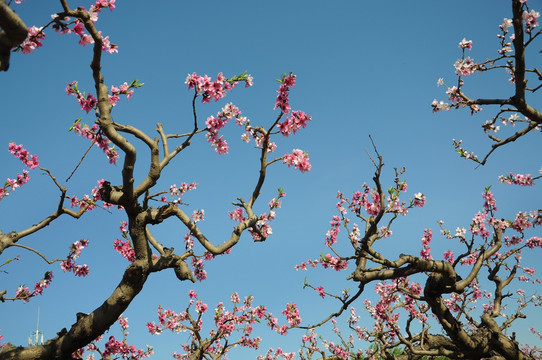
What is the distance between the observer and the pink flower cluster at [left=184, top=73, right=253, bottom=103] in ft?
18.4

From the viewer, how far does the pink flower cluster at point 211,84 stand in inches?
220

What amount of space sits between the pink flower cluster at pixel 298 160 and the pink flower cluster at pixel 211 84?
140cm

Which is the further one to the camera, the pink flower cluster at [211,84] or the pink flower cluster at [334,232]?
the pink flower cluster at [334,232]

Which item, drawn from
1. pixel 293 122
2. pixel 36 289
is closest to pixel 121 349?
pixel 36 289

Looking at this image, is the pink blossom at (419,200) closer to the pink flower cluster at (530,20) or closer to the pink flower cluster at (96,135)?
the pink flower cluster at (530,20)

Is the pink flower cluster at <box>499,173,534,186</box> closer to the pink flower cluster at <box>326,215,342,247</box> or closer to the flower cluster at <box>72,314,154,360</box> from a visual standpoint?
the pink flower cluster at <box>326,215,342,247</box>

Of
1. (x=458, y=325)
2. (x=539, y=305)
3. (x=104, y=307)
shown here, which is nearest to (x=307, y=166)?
(x=104, y=307)

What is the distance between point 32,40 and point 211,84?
2429 mm

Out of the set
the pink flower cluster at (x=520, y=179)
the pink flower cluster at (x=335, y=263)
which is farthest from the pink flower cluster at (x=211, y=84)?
the pink flower cluster at (x=520, y=179)

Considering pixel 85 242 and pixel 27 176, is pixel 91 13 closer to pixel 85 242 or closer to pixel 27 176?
pixel 27 176

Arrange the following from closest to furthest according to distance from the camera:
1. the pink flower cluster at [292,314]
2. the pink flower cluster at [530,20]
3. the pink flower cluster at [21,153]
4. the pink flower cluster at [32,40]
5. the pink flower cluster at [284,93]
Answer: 1. the pink flower cluster at [32,40]
2. the pink flower cluster at [530,20]
3. the pink flower cluster at [284,93]
4. the pink flower cluster at [21,153]
5. the pink flower cluster at [292,314]

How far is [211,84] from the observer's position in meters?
5.72

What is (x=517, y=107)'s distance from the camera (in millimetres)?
5262

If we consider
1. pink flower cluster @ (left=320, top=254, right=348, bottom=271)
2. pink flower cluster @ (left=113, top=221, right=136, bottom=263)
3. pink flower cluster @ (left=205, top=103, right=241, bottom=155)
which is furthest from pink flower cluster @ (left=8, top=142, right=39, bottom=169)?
pink flower cluster @ (left=320, top=254, right=348, bottom=271)
